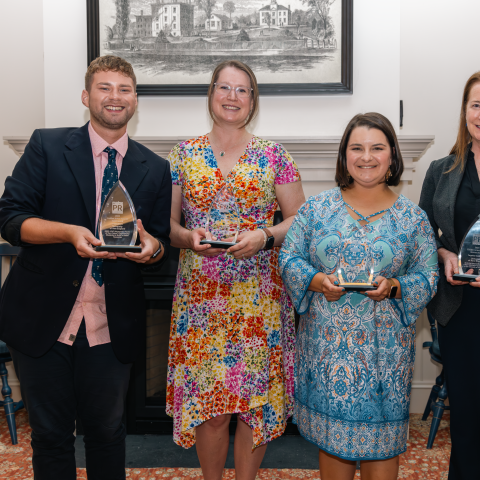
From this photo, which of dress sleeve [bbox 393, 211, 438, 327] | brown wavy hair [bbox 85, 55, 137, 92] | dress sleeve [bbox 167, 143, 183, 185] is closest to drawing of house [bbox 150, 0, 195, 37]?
dress sleeve [bbox 167, 143, 183, 185]

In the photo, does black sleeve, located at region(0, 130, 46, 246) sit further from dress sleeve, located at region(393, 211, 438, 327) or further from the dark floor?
the dark floor

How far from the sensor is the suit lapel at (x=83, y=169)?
137 cm

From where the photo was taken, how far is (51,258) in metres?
1.37

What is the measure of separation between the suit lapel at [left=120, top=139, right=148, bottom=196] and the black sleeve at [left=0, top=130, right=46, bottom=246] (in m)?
0.23

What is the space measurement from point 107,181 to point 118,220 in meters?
0.14

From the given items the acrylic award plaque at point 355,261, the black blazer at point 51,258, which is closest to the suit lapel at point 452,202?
the acrylic award plaque at point 355,261

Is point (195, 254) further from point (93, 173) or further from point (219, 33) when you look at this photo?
point (219, 33)

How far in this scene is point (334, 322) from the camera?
1.43 meters

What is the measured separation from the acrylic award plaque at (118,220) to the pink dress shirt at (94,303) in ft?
0.17

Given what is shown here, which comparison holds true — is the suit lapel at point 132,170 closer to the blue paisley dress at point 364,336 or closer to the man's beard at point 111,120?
the man's beard at point 111,120

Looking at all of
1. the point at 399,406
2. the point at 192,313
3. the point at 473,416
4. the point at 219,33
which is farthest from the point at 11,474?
the point at 219,33

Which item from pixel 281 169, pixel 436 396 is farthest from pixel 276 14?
pixel 436 396

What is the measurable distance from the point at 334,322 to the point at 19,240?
94 cm

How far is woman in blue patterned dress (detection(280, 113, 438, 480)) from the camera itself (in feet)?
4.60
